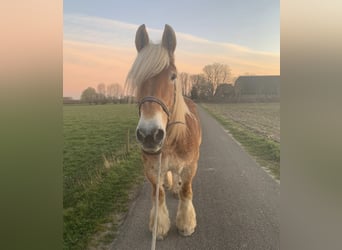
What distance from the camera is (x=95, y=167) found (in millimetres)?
1400

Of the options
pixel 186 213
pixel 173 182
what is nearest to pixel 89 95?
pixel 173 182

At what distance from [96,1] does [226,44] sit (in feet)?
2.01

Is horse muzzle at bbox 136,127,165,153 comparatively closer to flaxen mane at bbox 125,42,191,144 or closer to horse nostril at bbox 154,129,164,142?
horse nostril at bbox 154,129,164,142

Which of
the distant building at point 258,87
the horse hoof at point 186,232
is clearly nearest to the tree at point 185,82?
the distant building at point 258,87

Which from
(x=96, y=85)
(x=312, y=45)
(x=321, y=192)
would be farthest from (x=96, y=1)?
(x=321, y=192)

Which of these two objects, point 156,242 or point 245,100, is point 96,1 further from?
point 156,242

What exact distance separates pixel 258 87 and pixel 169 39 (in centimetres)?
44

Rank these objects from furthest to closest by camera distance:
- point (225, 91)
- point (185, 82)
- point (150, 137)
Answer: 1. point (225, 91)
2. point (185, 82)
3. point (150, 137)

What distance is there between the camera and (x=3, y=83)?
1.24m

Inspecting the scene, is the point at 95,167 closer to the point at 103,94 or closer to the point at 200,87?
the point at 103,94

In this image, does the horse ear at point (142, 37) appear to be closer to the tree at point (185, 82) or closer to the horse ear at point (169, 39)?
the horse ear at point (169, 39)

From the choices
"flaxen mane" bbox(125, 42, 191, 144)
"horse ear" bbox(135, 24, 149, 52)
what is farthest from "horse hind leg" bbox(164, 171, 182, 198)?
"horse ear" bbox(135, 24, 149, 52)

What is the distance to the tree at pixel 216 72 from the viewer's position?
4.41 feet

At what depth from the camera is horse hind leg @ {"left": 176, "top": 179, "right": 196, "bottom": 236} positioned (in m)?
1.36
